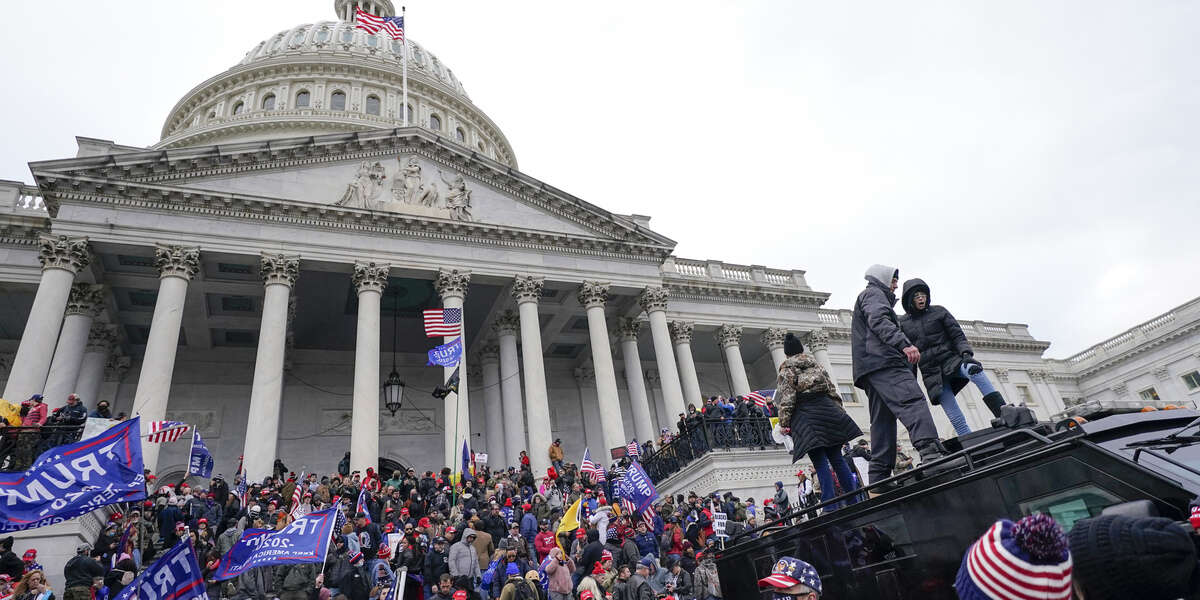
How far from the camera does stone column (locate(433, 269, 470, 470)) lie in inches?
804

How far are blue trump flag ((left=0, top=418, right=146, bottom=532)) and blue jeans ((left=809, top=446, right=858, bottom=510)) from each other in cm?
849

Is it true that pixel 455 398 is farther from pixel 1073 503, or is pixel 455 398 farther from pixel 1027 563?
pixel 1027 563

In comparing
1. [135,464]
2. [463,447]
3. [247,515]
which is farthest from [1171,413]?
[463,447]

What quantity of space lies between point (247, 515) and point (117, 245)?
449 inches

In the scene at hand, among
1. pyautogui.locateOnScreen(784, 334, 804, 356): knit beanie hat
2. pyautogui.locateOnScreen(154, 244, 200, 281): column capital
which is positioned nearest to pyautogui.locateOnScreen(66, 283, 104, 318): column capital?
pyautogui.locateOnScreen(154, 244, 200, 281): column capital

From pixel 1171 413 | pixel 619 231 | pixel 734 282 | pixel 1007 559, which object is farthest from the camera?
pixel 734 282

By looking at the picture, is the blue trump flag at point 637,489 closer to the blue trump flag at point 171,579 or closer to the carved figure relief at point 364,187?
the blue trump flag at point 171,579

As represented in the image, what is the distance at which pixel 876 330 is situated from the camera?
625 cm

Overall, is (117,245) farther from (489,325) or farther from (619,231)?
(619,231)

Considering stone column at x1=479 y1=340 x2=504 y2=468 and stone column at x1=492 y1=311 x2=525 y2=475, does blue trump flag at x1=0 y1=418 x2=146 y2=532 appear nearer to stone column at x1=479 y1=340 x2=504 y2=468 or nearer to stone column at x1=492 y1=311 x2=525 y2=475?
stone column at x1=492 y1=311 x2=525 y2=475

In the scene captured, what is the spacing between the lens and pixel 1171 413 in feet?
15.1

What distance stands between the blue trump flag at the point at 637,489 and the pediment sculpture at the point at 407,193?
1319 cm

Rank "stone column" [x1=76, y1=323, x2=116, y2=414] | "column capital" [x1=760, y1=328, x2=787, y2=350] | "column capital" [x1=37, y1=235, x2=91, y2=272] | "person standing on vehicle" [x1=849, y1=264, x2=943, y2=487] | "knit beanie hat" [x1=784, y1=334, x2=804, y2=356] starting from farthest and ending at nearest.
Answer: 1. "column capital" [x1=760, y1=328, x2=787, y2=350]
2. "stone column" [x1=76, y1=323, x2=116, y2=414]
3. "column capital" [x1=37, y1=235, x2=91, y2=272]
4. "knit beanie hat" [x1=784, y1=334, x2=804, y2=356]
5. "person standing on vehicle" [x1=849, y1=264, x2=943, y2=487]

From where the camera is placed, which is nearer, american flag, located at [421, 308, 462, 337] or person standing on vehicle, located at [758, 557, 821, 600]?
person standing on vehicle, located at [758, 557, 821, 600]
